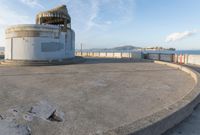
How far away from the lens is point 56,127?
4.54 meters

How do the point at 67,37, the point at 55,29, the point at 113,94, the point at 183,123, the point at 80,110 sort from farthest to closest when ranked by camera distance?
the point at 67,37 < the point at 55,29 < the point at 113,94 < the point at 80,110 < the point at 183,123

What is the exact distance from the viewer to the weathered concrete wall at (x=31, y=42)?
19.3 metres

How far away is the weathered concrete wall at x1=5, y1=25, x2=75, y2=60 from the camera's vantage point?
19297mm

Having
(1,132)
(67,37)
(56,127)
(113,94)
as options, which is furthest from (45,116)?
(67,37)

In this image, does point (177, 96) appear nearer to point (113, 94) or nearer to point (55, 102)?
point (113, 94)

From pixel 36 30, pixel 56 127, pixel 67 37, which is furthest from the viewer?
pixel 67 37

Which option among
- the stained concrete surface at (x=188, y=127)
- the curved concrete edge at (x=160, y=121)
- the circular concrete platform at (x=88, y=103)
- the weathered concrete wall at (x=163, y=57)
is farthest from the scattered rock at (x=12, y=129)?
the weathered concrete wall at (x=163, y=57)

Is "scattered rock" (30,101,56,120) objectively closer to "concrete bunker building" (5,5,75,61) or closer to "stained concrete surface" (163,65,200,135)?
"stained concrete surface" (163,65,200,135)

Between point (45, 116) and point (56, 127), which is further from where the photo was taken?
point (45, 116)

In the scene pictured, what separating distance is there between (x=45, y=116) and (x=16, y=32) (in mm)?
16928

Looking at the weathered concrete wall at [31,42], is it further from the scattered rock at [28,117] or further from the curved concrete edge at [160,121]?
the curved concrete edge at [160,121]

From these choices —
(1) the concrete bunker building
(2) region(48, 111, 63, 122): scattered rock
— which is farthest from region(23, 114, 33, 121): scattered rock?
(1) the concrete bunker building

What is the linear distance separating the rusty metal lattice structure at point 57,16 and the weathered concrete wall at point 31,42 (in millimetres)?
2762

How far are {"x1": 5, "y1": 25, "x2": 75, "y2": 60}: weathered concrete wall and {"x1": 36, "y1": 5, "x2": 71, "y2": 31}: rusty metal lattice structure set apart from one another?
2.76m
